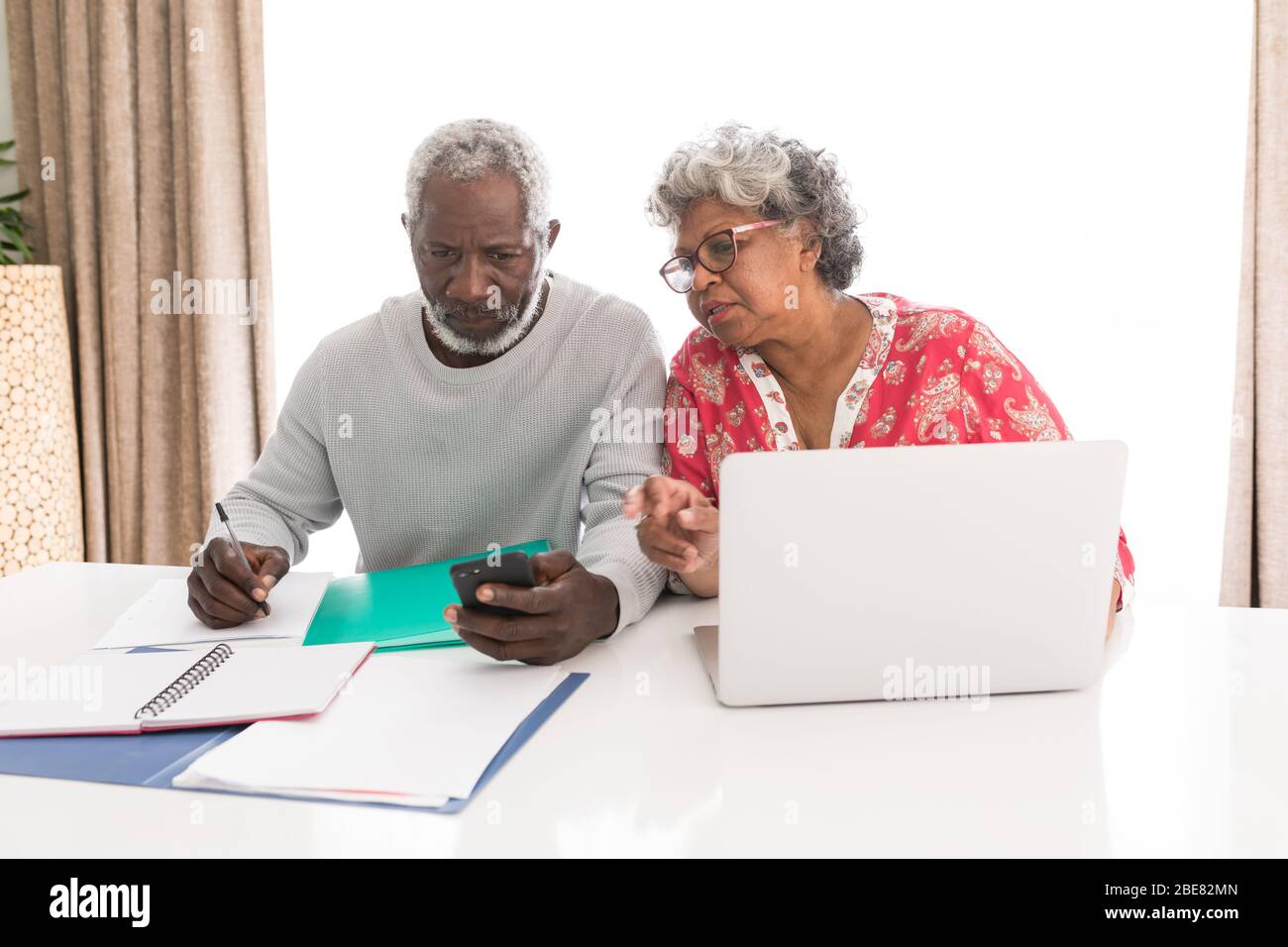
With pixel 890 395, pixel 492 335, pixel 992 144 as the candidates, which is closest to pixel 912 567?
pixel 890 395

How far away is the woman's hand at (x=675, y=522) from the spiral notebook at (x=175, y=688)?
36 cm

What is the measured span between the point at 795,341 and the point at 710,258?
0.19m

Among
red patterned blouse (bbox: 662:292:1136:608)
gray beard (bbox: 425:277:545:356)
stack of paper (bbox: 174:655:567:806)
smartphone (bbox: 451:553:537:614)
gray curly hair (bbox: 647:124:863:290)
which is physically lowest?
stack of paper (bbox: 174:655:567:806)

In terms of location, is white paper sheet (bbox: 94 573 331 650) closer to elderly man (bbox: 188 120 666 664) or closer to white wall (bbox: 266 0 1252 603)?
elderly man (bbox: 188 120 666 664)

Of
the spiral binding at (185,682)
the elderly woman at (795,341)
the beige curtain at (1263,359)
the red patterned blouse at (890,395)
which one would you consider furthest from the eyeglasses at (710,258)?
the beige curtain at (1263,359)

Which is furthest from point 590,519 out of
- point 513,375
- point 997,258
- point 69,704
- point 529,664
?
point 997,258

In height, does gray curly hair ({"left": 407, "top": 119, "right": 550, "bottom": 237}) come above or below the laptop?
above

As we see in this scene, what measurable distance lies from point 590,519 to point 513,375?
29cm

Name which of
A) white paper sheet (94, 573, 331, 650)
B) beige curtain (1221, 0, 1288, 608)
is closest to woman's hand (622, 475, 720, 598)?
white paper sheet (94, 573, 331, 650)

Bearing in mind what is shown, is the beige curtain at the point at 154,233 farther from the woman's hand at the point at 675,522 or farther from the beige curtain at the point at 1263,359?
the beige curtain at the point at 1263,359

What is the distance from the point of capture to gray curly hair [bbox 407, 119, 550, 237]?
158 centimetres

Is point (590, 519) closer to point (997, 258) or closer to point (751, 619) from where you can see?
point (751, 619)

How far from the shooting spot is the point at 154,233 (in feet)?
10.0

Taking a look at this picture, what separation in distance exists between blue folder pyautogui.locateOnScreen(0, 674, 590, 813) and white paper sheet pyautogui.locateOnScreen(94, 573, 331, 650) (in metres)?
0.29
